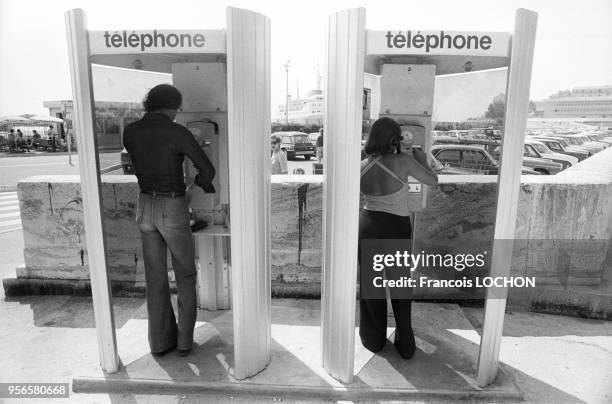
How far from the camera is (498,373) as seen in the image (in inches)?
111

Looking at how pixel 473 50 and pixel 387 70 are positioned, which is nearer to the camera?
pixel 473 50

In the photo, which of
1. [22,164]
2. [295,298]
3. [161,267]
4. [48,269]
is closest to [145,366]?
Answer: [161,267]

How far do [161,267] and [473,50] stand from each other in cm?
233

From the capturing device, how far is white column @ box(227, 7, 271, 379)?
89.7 inches

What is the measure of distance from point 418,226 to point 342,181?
1.81 metres

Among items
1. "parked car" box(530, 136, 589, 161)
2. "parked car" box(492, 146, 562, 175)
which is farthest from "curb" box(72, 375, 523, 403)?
"parked car" box(530, 136, 589, 161)

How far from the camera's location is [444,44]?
2.27 meters

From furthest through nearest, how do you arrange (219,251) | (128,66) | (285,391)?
(219,251) < (128,66) < (285,391)

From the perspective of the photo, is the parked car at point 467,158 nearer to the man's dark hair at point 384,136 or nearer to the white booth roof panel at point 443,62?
the white booth roof panel at point 443,62

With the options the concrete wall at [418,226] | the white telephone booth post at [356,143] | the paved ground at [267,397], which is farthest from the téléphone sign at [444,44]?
the paved ground at [267,397]

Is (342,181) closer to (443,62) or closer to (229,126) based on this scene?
(229,126)

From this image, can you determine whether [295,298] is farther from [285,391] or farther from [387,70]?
[387,70]

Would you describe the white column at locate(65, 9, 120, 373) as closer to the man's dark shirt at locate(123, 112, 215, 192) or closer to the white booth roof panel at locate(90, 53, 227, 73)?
the man's dark shirt at locate(123, 112, 215, 192)

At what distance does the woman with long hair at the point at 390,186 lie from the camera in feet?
8.57
